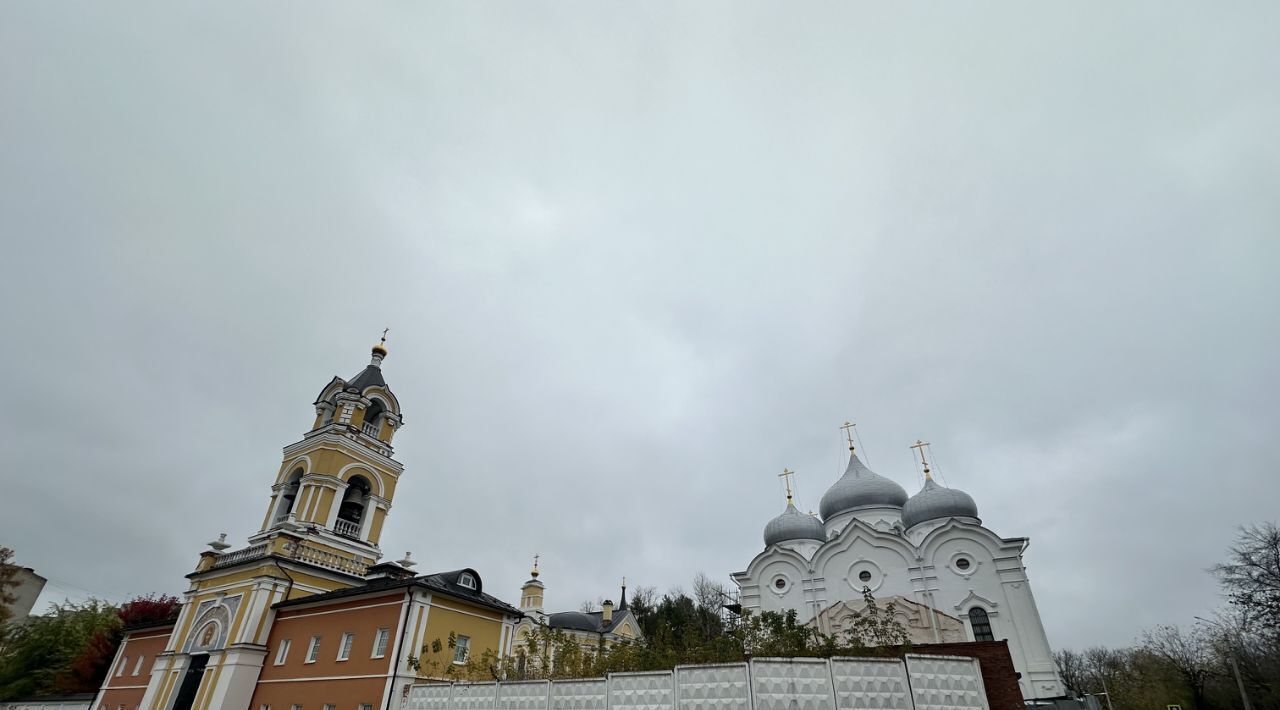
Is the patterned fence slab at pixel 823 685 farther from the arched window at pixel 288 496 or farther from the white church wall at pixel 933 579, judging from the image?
the arched window at pixel 288 496

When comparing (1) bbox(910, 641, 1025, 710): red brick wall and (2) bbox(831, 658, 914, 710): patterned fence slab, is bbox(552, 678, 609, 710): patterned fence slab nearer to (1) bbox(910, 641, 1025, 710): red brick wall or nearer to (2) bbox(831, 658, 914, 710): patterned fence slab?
(2) bbox(831, 658, 914, 710): patterned fence slab

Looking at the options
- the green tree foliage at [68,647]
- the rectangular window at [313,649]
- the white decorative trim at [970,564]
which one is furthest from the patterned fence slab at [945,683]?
the green tree foliage at [68,647]

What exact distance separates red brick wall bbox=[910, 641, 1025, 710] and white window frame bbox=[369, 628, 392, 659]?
615 inches

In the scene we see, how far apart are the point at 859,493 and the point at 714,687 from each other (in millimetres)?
26794

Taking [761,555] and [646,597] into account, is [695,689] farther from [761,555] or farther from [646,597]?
[646,597]

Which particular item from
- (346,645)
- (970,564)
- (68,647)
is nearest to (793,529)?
(970,564)

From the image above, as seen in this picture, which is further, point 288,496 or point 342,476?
point 288,496

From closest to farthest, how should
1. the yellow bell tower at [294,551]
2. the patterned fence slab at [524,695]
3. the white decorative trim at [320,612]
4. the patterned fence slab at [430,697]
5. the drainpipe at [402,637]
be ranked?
the patterned fence slab at [524,695], the patterned fence slab at [430,697], the drainpipe at [402,637], the white decorative trim at [320,612], the yellow bell tower at [294,551]

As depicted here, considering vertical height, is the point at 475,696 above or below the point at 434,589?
below

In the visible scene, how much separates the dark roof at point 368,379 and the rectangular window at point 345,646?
13.0m

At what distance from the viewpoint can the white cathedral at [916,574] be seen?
24500 mm

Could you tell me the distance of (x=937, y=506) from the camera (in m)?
29.5

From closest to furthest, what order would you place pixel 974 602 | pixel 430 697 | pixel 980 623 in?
pixel 430 697, pixel 980 623, pixel 974 602

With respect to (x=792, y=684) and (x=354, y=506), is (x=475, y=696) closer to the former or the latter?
(x=792, y=684)
